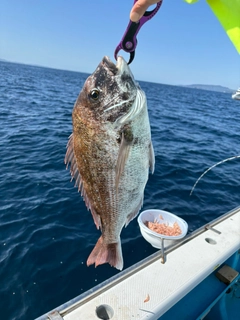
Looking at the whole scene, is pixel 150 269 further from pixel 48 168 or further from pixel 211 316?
pixel 48 168

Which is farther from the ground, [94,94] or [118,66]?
[118,66]

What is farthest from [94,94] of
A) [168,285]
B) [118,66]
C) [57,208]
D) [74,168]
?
[57,208]

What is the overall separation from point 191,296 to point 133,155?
6.85 feet

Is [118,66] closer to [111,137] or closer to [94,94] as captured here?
[94,94]

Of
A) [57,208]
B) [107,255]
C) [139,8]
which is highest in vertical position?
[139,8]

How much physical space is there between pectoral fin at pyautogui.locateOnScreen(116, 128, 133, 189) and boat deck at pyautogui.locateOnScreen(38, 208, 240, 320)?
1.34 m

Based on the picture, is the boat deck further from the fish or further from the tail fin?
the fish

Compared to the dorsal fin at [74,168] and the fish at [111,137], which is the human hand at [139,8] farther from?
the dorsal fin at [74,168]

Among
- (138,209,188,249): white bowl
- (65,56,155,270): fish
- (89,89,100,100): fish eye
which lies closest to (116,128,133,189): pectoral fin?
(65,56,155,270): fish

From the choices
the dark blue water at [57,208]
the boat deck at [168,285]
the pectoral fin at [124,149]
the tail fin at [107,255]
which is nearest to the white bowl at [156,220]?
the dark blue water at [57,208]

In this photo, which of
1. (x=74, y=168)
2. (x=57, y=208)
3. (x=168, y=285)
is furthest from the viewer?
(x=57, y=208)

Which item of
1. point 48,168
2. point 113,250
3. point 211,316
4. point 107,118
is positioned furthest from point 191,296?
point 48,168

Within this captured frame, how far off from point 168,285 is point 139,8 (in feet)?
7.91

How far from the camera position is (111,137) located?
1680mm
